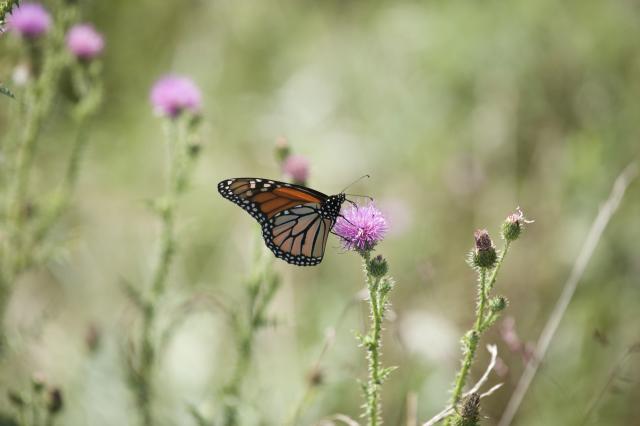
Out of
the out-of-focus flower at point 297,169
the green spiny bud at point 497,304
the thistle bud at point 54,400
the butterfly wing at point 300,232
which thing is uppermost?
the out-of-focus flower at point 297,169

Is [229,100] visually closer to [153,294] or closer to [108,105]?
[108,105]

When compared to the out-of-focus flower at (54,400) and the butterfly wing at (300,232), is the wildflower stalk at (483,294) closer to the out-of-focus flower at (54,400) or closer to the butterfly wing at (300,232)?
the butterfly wing at (300,232)

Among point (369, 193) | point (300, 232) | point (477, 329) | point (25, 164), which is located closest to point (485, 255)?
point (477, 329)

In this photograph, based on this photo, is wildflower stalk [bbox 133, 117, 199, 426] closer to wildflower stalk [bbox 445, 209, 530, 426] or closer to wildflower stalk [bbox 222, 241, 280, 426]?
wildflower stalk [bbox 222, 241, 280, 426]

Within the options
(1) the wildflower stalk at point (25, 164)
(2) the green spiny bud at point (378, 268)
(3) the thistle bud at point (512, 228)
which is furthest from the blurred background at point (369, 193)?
(2) the green spiny bud at point (378, 268)

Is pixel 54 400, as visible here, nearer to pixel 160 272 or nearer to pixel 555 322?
pixel 160 272

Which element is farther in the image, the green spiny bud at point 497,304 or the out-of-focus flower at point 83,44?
the out-of-focus flower at point 83,44

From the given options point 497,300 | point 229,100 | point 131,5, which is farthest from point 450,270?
point 131,5
